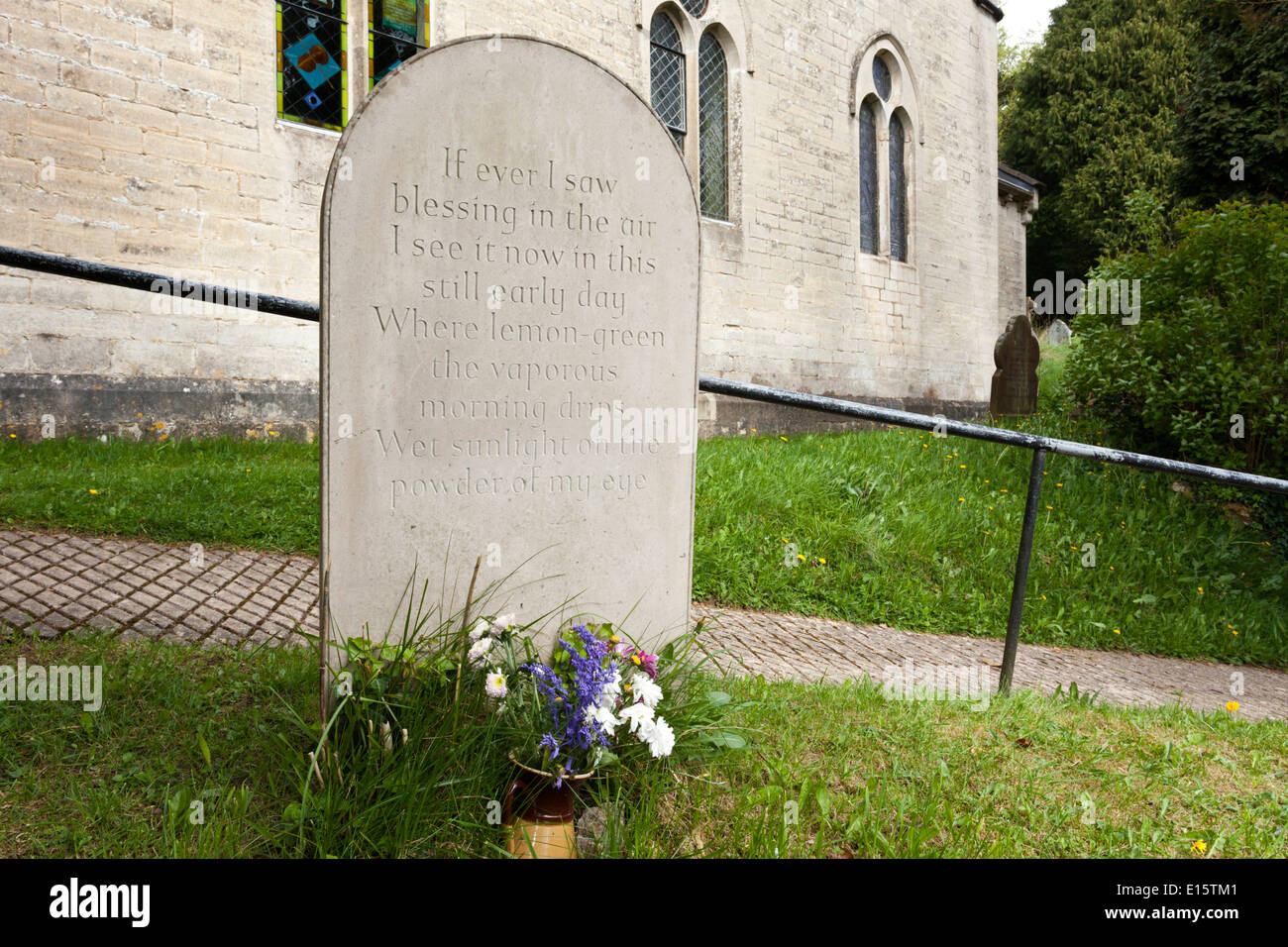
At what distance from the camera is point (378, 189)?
241 cm

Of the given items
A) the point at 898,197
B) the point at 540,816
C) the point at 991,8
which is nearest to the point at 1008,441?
the point at 540,816

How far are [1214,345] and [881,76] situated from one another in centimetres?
934

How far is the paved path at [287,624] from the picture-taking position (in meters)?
3.75

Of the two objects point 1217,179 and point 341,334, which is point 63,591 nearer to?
point 341,334

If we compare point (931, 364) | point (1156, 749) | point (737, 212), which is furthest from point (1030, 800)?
point (931, 364)

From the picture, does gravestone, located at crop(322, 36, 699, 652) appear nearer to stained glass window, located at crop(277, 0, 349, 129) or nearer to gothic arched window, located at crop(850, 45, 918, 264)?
stained glass window, located at crop(277, 0, 349, 129)

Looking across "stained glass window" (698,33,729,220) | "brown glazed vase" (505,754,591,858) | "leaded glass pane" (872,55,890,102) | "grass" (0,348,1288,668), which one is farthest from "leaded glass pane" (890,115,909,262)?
"brown glazed vase" (505,754,591,858)

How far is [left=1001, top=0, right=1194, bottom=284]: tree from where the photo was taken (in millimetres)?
29125

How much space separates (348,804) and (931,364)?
1551cm

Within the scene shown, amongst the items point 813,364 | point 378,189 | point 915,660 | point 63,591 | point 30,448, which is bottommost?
point 915,660

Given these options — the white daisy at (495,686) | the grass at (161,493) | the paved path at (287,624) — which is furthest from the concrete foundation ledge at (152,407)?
the white daisy at (495,686)

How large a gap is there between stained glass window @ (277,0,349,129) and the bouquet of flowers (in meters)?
7.60

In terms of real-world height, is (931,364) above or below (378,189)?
above

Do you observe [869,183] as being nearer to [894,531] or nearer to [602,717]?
[894,531]
